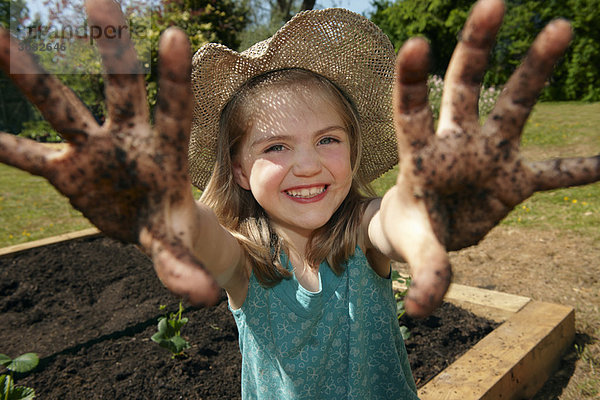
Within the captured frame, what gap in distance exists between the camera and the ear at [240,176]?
174 cm

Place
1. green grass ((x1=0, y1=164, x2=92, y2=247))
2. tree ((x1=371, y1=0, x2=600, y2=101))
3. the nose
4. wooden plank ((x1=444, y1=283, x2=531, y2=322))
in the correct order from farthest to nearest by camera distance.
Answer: tree ((x1=371, y1=0, x2=600, y2=101))
green grass ((x1=0, y1=164, x2=92, y2=247))
wooden plank ((x1=444, y1=283, x2=531, y2=322))
the nose

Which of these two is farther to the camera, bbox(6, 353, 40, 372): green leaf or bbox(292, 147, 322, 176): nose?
bbox(6, 353, 40, 372): green leaf

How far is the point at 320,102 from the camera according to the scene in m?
1.61

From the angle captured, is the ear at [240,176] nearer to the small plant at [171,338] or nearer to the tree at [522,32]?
the small plant at [171,338]

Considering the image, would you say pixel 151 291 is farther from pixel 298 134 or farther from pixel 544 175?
pixel 544 175

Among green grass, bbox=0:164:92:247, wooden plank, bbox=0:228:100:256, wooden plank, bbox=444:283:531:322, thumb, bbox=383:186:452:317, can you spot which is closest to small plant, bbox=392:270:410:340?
wooden plank, bbox=444:283:531:322

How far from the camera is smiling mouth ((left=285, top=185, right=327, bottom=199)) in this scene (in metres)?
1.54

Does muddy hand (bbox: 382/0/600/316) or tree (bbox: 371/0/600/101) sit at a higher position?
tree (bbox: 371/0/600/101)

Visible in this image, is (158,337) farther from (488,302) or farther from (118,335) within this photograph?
(488,302)

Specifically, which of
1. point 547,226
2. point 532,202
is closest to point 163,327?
point 547,226

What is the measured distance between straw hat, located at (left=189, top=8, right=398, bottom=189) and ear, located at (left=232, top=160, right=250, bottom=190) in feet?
0.62

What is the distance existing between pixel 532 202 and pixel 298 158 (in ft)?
17.0

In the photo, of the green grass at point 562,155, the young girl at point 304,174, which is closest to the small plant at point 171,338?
the young girl at point 304,174

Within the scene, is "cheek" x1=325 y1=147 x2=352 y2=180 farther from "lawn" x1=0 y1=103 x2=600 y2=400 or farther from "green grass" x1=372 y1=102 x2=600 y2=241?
"green grass" x1=372 y1=102 x2=600 y2=241
